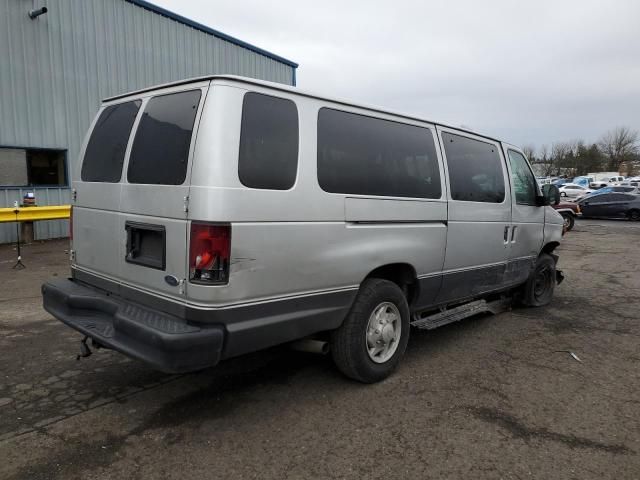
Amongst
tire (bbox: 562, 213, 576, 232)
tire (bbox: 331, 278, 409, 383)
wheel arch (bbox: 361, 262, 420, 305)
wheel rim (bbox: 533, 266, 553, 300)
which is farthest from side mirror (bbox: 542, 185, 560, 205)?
tire (bbox: 562, 213, 576, 232)

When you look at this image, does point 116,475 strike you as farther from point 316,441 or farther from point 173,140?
point 173,140

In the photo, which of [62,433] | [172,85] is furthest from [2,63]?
[62,433]

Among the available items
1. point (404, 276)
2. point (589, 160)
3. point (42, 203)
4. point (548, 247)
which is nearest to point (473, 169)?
point (404, 276)

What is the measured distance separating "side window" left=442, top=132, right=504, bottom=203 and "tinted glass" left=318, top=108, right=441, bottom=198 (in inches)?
11.7

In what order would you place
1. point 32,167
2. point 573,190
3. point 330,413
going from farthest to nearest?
point 573,190 → point 32,167 → point 330,413

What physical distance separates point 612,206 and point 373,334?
78.6 ft

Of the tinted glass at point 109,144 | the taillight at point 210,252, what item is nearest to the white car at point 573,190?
the tinted glass at point 109,144

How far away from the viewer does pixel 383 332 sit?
3.82 meters

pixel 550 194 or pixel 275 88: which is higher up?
pixel 275 88

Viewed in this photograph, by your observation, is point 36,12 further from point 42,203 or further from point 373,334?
point 373,334

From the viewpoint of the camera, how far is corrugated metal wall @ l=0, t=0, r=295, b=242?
10.8m

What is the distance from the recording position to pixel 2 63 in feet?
34.5

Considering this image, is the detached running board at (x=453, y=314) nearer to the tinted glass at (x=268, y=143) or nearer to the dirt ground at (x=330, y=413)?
the dirt ground at (x=330, y=413)

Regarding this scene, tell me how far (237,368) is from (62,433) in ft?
4.76
